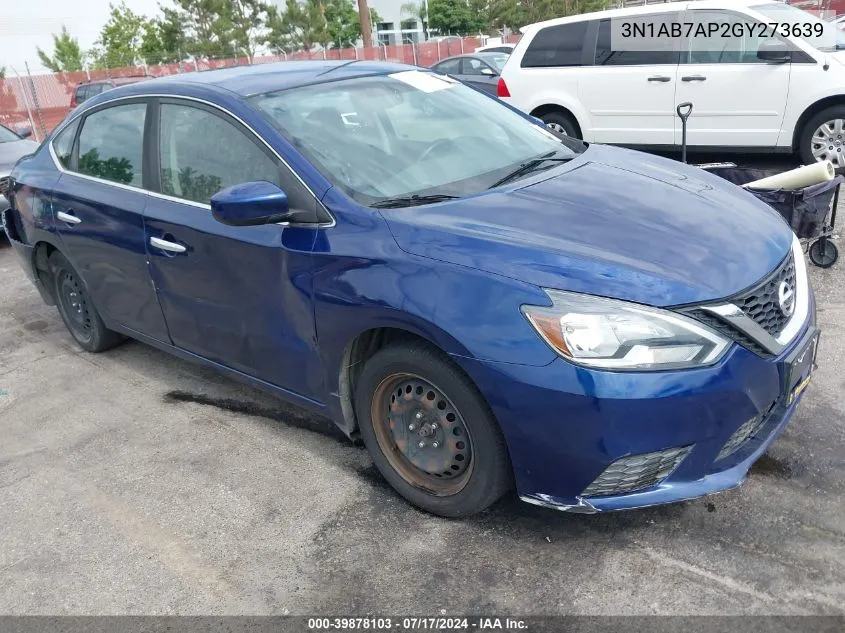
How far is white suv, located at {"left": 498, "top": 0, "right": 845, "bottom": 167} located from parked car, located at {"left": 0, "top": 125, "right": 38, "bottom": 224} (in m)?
5.83

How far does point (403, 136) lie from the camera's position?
354 cm

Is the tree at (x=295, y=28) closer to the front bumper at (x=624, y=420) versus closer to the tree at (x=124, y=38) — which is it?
the tree at (x=124, y=38)

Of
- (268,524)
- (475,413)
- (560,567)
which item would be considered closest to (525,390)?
(475,413)

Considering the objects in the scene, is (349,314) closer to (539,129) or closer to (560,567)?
(560,567)

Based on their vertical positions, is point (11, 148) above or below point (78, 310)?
above

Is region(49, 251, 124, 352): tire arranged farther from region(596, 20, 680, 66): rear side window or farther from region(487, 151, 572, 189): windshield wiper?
region(596, 20, 680, 66): rear side window

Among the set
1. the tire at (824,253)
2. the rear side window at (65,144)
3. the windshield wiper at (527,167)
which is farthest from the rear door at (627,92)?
the rear side window at (65,144)

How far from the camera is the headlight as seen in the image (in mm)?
2445

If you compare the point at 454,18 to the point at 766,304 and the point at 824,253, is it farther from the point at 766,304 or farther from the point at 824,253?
the point at 766,304

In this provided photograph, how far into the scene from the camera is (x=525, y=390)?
2.51 metres

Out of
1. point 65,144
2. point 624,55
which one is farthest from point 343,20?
point 65,144

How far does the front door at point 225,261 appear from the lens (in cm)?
323

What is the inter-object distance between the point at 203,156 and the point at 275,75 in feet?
1.78

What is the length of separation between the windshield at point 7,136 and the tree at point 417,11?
54106mm
